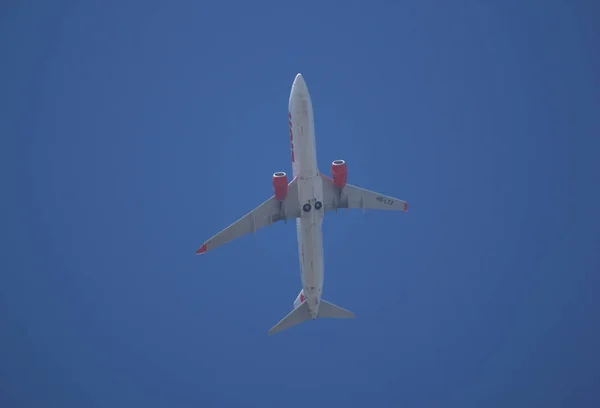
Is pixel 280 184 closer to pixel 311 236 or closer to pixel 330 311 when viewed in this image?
pixel 311 236

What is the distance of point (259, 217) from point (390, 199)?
10.1m

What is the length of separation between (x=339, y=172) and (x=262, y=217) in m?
6.43

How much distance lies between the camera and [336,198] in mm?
57312

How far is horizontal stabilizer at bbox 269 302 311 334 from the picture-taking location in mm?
59531

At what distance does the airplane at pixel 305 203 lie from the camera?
52938mm

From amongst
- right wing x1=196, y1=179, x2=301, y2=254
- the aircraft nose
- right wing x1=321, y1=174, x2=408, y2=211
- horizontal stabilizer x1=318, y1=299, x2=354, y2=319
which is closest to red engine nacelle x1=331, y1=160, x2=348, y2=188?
right wing x1=321, y1=174, x2=408, y2=211

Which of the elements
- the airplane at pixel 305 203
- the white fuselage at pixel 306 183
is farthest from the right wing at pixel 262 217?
the white fuselage at pixel 306 183

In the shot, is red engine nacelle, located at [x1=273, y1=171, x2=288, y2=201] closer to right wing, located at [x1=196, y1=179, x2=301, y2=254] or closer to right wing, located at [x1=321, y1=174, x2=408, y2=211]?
right wing, located at [x1=196, y1=179, x2=301, y2=254]

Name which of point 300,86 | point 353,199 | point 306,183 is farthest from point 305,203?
point 300,86

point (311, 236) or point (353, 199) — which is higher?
point (353, 199)

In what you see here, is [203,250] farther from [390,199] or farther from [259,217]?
[390,199]

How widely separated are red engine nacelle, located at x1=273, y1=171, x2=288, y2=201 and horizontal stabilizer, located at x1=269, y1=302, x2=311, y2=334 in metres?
9.56

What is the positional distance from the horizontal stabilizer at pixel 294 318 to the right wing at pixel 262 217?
740 cm

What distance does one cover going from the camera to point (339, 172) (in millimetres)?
55406
